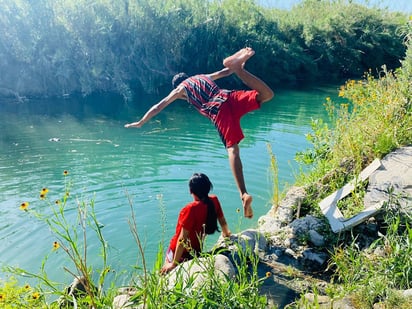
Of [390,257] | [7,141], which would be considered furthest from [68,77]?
[390,257]

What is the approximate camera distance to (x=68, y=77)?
20406 millimetres

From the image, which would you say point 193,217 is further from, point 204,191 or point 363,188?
point 363,188

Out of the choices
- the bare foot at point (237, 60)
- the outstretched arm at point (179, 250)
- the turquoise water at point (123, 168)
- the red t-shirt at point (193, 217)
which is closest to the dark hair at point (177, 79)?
the bare foot at point (237, 60)

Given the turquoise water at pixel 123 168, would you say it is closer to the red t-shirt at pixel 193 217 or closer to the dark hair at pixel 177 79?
the red t-shirt at pixel 193 217

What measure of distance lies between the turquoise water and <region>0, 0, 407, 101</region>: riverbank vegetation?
4.49 meters

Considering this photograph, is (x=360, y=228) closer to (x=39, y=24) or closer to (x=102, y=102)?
(x=102, y=102)

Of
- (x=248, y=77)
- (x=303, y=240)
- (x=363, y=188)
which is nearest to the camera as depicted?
(x=248, y=77)

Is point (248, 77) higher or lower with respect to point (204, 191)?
higher

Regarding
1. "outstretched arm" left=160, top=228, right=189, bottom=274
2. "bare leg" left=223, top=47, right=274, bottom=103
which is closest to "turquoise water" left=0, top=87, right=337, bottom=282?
"outstretched arm" left=160, top=228, right=189, bottom=274

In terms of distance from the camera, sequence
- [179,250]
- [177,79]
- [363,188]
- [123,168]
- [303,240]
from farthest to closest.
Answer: [123,168]
[177,79]
[363,188]
[303,240]
[179,250]

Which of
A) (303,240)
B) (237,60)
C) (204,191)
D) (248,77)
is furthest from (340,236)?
(237,60)

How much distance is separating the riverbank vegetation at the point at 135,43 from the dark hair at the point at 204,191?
15.8 m

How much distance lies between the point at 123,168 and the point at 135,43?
13658 mm

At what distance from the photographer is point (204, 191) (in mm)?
3414
